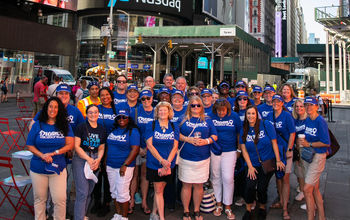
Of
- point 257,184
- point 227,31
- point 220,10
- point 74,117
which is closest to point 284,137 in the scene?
point 257,184

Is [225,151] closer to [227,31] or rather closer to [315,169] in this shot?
[315,169]

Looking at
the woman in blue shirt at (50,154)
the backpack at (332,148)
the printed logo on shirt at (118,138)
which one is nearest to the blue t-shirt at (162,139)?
the printed logo on shirt at (118,138)

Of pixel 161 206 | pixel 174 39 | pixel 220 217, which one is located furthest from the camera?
pixel 174 39

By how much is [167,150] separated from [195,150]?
47 centimetres

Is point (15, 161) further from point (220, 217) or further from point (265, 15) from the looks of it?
point (265, 15)

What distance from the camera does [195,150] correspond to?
15.0ft

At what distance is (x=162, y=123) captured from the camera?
445 centimetres

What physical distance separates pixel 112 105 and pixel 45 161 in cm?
159

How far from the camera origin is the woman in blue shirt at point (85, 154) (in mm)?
4184

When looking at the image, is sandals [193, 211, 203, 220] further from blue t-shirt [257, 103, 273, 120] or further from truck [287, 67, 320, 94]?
truck [287, 67, 320, 94]

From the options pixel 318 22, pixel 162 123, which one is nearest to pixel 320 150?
pixel 162 123

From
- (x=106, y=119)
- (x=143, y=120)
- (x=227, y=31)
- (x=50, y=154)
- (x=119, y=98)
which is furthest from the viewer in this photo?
(x=227, y=31)

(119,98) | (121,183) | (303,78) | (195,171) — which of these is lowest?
(121,183)

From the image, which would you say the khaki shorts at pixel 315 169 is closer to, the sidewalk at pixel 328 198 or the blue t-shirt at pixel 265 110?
the sidewalk at pixel 328 198
